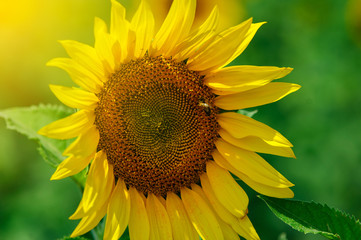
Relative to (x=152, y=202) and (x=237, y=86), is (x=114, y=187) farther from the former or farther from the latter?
(x=237, y=86)

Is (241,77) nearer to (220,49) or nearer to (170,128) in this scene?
(220,49)

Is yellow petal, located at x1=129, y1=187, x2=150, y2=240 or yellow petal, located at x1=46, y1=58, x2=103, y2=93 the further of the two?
yellow petal, located at x1=129, y1=187, x2=150, y2=240

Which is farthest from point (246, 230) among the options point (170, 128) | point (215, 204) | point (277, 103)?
point (277, 103)

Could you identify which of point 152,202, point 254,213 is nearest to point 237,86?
point 152,202

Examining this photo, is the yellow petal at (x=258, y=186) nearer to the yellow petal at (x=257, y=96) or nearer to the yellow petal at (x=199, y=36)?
the yellow petal at (x=257, y=96)

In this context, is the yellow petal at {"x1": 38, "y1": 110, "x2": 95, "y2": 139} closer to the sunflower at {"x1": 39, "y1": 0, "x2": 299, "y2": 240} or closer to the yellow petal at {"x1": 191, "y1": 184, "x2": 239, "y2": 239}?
the sunflower at {"x1": 39, "y1": 0, "x2": 299, "y2": 240}

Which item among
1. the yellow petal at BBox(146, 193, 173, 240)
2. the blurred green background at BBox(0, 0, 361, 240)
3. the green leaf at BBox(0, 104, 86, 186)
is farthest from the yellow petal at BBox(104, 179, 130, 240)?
the blurred green background at BBox(0, 0, 361, 240)

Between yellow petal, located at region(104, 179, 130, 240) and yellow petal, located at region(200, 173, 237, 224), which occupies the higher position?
yellow petal, located at region(200, 173, 237, 224)

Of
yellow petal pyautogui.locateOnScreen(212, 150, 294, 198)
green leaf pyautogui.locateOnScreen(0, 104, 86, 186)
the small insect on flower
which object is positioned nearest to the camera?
yellow petal pyautogui.locateOnScreen(212, 150, 294, 198)
